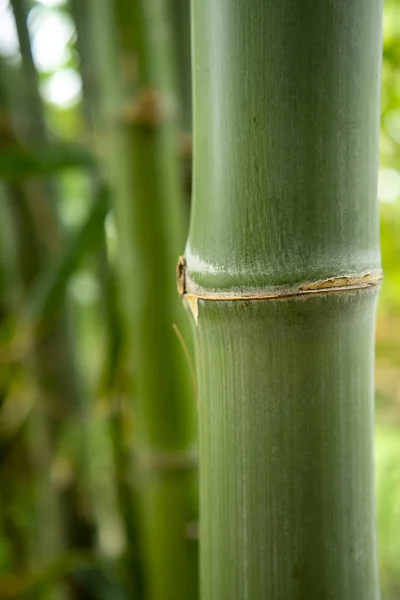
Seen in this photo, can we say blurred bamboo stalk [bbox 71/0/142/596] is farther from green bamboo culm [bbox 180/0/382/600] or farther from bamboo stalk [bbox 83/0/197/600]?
green bamboo culm [bbox 180/0/382/600]

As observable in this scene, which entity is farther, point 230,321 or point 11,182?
point 11,182

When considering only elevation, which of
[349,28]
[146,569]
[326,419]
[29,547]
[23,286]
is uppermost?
[349,28]

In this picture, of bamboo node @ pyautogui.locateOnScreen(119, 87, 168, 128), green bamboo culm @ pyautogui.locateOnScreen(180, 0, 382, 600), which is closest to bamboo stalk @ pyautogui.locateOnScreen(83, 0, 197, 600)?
bamboo node @ pyautogui.locateOnScreen(119, 87, 168, 128)

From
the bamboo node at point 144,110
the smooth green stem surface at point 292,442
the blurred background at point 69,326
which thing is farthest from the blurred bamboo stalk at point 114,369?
the smooth green stem surface at point 292,442

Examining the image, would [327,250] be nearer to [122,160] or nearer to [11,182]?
[122,160]

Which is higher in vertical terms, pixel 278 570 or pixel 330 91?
pixel 330 91

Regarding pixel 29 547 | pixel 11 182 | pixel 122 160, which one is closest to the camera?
pixel 122 160

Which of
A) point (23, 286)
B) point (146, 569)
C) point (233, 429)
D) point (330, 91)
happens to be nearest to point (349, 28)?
point (330, 91)

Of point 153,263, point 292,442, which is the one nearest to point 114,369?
point 153,263

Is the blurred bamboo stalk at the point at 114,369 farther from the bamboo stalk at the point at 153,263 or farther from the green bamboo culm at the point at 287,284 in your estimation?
the green bamboo culm at the point at 287,284
